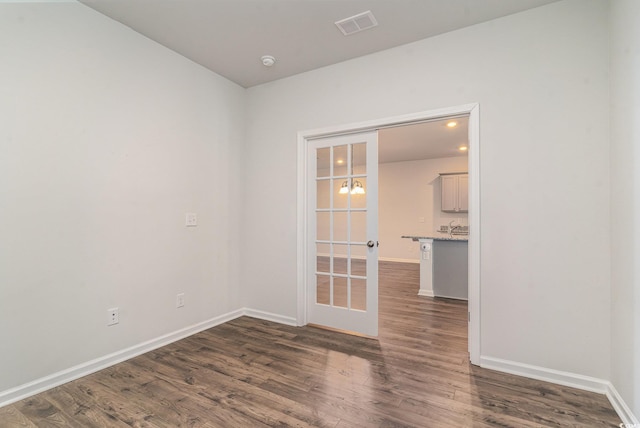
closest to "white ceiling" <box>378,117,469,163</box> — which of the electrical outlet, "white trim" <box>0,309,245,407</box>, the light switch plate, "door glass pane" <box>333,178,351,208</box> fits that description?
"door glass pane" <box>333,178,351,208</box>

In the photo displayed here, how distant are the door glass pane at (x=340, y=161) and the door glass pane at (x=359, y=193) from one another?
0.17 m

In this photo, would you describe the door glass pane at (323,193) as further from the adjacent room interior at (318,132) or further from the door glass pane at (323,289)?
the door glass pane at (323,289)

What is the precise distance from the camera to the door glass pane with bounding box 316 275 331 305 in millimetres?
3236

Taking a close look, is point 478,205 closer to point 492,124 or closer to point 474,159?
point 474,159

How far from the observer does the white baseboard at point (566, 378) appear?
181 cm

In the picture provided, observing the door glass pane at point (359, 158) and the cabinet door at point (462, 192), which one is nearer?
the door glass pane at point (359, 158)

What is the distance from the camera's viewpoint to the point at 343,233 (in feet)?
10.4

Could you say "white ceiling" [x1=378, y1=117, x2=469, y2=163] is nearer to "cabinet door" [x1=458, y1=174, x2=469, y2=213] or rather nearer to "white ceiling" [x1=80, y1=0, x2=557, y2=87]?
"cabinet door" [x1=458, y1=174, x2=469, y2=213]

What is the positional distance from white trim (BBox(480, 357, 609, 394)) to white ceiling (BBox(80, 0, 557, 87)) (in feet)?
9.09

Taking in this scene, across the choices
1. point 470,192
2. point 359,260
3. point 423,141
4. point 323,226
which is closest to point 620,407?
point 470,192

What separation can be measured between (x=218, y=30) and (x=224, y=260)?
235 centimetres

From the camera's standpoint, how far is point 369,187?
3.00 metres

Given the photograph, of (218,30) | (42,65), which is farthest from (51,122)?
(218,30)

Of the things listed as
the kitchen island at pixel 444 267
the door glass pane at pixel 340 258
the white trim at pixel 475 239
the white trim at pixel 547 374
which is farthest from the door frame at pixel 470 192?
the kitchen island at pixel 444 267
